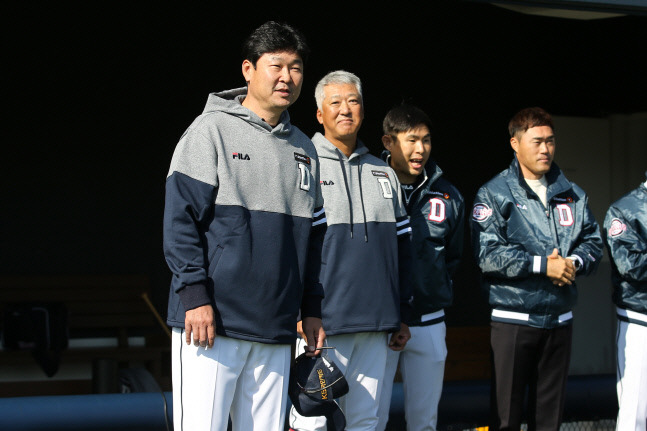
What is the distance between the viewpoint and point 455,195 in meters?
3.51

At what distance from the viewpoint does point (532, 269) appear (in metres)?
3.29

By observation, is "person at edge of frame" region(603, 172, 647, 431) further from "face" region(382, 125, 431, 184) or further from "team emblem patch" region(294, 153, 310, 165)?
"team emblem patch" region(294, 153, 310, 165)

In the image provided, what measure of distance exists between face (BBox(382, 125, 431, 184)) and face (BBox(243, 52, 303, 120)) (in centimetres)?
104

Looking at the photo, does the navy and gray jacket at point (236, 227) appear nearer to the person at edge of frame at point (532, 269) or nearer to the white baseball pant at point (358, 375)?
the white baseball pant at point (358, 375)

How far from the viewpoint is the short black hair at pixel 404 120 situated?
11.3 feet

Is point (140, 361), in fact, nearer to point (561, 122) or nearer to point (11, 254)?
point (11, 254)

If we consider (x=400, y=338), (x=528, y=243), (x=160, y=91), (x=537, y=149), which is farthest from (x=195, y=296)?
(x=160, y=91)

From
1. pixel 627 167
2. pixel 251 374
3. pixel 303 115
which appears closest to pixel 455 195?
pixel 251 374

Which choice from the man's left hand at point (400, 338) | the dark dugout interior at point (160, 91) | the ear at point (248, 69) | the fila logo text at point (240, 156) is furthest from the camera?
the dark dugout interior at point (160, 91)

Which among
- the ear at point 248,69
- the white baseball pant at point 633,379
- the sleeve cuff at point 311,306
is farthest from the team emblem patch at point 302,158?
the white baseball pant at point 633,379

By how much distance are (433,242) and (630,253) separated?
2.87 ft

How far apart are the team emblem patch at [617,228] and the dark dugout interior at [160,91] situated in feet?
6.06

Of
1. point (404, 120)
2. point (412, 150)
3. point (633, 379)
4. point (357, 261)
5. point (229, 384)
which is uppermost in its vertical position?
point (404, 120)

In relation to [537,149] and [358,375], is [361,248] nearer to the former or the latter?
[358,375]
